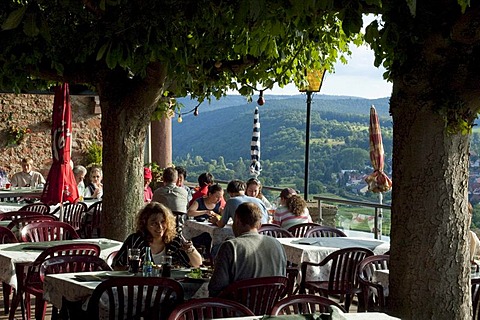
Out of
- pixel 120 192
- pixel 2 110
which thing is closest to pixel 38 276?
pixel 120 192

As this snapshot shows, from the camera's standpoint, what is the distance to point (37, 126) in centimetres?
1795

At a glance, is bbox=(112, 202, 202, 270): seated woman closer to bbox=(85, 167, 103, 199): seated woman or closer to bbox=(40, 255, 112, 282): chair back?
bbox=(40, 255, 112, 282): chair back

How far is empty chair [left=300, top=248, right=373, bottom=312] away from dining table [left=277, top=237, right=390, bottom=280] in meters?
0.11

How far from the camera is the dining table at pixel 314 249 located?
28.4 ft

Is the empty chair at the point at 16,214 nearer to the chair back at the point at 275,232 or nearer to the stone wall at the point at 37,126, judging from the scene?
the chair back at the point at 275,232

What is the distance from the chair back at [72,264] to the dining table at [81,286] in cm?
29

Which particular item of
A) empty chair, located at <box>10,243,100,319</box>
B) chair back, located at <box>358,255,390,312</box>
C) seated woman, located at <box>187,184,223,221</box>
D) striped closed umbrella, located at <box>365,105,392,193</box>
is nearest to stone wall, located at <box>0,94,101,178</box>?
striped closed umbrella, located at <box>365,105,392,193</box>

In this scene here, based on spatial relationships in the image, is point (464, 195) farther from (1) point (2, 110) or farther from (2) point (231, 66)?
(1) point (2, 110)

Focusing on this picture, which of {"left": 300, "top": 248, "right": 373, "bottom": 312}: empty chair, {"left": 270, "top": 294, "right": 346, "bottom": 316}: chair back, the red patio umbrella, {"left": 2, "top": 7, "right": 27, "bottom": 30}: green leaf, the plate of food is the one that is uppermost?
{"left": 2, "top": 7, "right": 27, "bottom": 30}: green leaf

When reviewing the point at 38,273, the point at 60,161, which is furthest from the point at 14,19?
the point at 60,161

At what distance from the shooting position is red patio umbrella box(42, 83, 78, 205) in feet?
32.8

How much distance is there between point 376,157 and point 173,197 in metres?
4.54

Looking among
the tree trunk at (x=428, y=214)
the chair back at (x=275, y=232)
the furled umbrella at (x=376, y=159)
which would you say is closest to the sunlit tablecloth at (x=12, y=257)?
the chair back at (x=275, y=232)

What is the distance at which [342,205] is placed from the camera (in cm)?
1321
